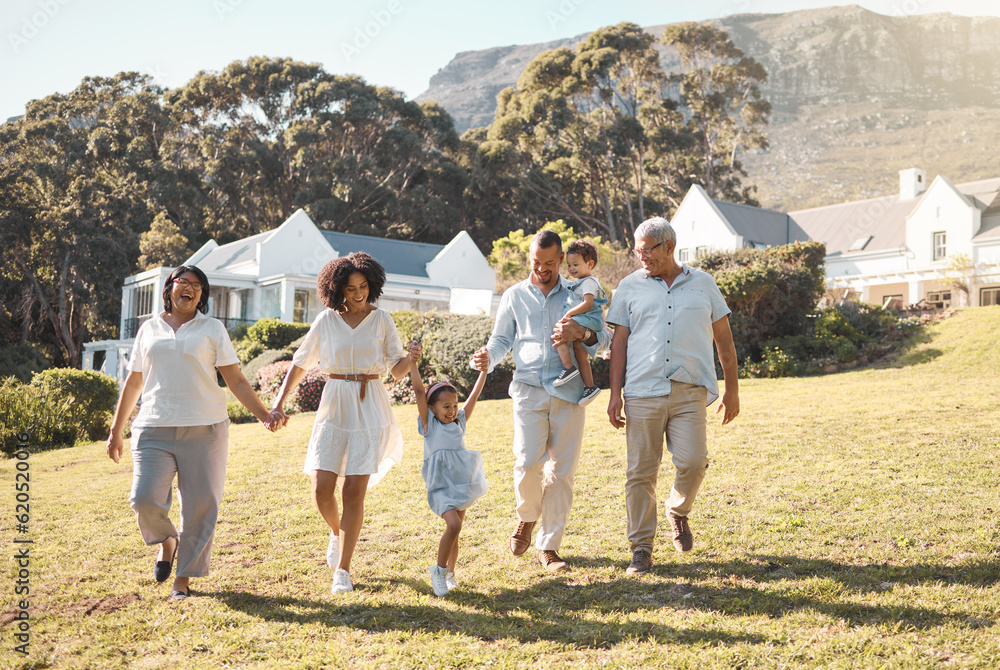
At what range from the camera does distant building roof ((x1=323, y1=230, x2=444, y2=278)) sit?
32875 millimetres

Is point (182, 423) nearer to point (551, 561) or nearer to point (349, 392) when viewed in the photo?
point (349, 392)

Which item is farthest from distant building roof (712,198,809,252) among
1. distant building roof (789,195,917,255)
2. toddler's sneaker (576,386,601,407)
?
toddler's sneaker (576,386,601,407)

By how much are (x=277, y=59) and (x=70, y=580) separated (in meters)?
45.1

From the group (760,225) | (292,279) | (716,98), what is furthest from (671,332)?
(716,98)

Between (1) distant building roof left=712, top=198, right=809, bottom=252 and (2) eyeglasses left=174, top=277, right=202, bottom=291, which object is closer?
(2) eyeglasses left=174, top=277, right=202, bottom=291

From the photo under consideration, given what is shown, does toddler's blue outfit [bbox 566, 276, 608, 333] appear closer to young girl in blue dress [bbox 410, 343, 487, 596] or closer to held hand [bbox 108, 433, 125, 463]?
young girl in blue dress [bbox 410, 343, 487, 596]

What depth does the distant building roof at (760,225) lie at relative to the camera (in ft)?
111

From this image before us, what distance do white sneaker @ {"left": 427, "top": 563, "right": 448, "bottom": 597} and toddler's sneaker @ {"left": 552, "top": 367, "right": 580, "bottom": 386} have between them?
1.27m

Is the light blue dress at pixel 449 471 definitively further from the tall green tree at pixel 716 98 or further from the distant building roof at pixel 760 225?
the tall green tree at pixel 716 98

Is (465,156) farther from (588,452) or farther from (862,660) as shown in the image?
(862,660)

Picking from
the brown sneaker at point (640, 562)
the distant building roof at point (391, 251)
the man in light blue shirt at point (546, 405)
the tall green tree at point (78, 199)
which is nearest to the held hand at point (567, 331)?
the man in light blue shirt at point (546, 405)

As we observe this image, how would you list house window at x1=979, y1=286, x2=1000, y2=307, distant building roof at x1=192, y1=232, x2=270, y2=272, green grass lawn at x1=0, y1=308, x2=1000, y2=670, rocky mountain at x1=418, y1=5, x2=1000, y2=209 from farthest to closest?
rocky mountain at x1=418, y1=5, x2=1000, y2=209, distant building roof at x1=192, y1=232, x2=270, y2=272, house window at x1=979, y1=286, x2=1000, y2=307, green grass lawn at x1=0, y1=308, x2=1000, y2=670

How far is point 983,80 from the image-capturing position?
115m

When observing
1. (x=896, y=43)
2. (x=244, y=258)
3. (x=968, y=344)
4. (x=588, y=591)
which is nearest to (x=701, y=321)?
(x=588, y=591)
